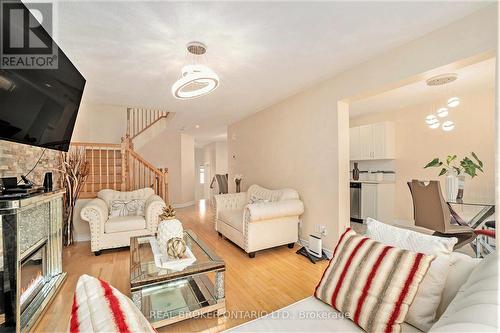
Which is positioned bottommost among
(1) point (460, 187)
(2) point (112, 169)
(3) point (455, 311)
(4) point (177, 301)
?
(4) point (177, 301)

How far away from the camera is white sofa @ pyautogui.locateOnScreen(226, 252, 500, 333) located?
577 millimetres

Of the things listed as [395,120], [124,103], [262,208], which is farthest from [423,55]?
[124,103]

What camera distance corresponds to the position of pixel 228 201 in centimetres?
412

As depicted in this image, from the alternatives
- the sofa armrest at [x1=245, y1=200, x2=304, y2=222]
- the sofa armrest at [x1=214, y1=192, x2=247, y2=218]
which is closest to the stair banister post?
the sofa armrest at [x1=214, y1=192, x2=247, y2=218]

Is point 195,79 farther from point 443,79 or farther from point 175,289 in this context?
point 443,79

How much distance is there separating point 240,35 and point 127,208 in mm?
3110

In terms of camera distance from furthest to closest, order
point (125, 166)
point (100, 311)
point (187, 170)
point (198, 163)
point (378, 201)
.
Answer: point (198, 163), point (187, 170), point (378, 201), point (125, 166), point (100, 311)

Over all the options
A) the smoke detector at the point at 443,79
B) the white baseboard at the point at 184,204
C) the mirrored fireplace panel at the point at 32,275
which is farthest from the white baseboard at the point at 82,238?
the smoke detector at the point at 443,79

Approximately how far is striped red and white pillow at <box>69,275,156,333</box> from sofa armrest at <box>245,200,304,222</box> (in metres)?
2.30

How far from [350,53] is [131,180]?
411 centimetres

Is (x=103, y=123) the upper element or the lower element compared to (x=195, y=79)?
upper

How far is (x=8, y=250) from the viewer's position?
60.3 inches

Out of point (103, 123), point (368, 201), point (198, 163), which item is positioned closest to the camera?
point (368, 201)
